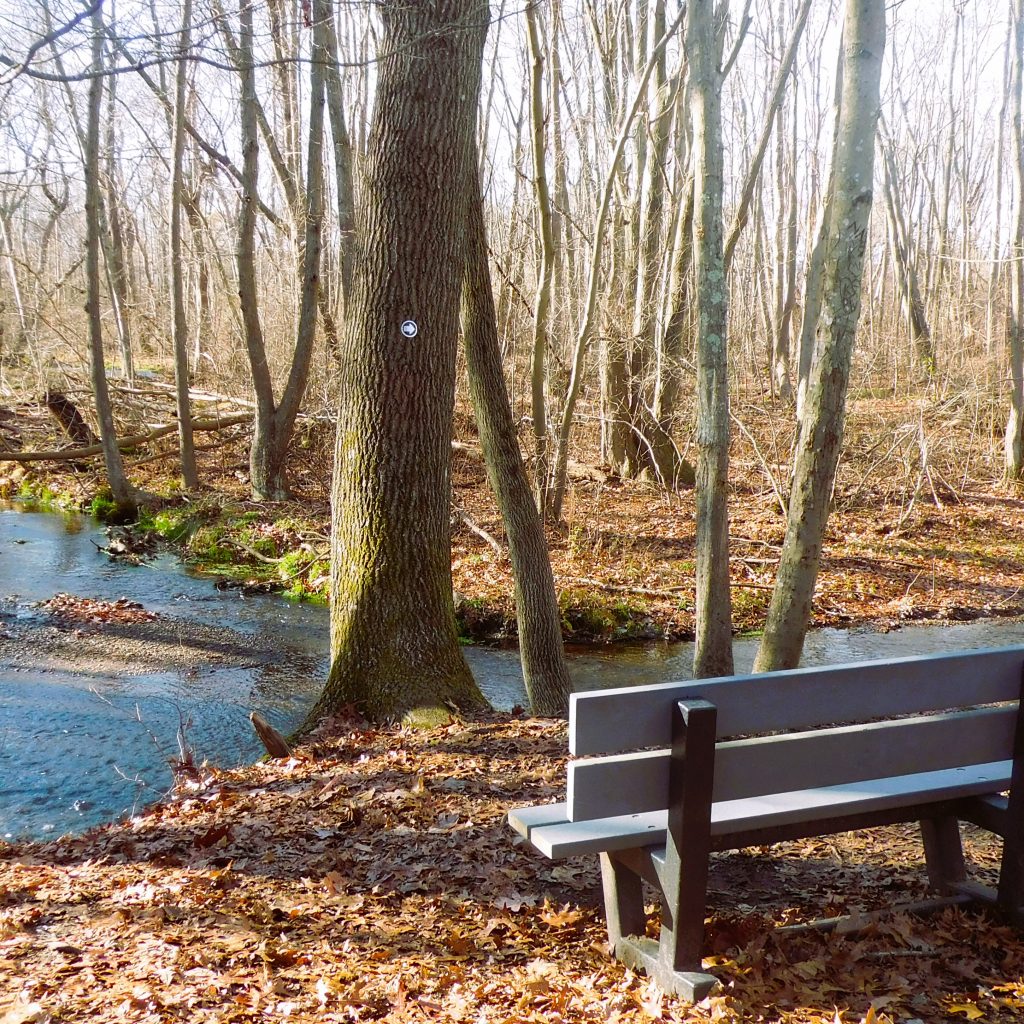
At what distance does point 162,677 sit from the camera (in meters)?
9.44

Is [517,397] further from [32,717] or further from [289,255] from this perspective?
[32,717]

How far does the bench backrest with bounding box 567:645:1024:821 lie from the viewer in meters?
2.80

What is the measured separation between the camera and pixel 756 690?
2.90 metres

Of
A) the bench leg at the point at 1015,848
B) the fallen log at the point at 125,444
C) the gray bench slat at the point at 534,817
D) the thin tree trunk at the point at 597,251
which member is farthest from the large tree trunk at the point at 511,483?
the fallen log at the point at 125,444

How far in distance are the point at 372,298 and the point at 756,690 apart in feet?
13.9

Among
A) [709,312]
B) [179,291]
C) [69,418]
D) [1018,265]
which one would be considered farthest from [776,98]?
[69,418]

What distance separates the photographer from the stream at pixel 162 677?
6926 mm

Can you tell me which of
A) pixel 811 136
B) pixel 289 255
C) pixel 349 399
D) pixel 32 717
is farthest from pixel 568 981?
pixel 811 136

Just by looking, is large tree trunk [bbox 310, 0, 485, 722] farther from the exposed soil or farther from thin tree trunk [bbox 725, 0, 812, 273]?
thin tree trunk [bbox 725, 0, 812, 273]

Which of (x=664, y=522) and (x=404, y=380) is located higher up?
(x=404, y=380)

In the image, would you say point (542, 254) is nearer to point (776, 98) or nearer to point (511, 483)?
point (776, 98)

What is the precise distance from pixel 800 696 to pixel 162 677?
7.93 metres

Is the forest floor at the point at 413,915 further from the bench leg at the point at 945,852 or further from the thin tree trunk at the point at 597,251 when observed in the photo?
the thin tree trunk at the point at 597,251

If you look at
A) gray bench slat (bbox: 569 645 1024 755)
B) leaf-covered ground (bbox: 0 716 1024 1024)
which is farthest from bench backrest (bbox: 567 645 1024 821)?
leaf-covered ground (bbox: 0 716 1024 1024)
